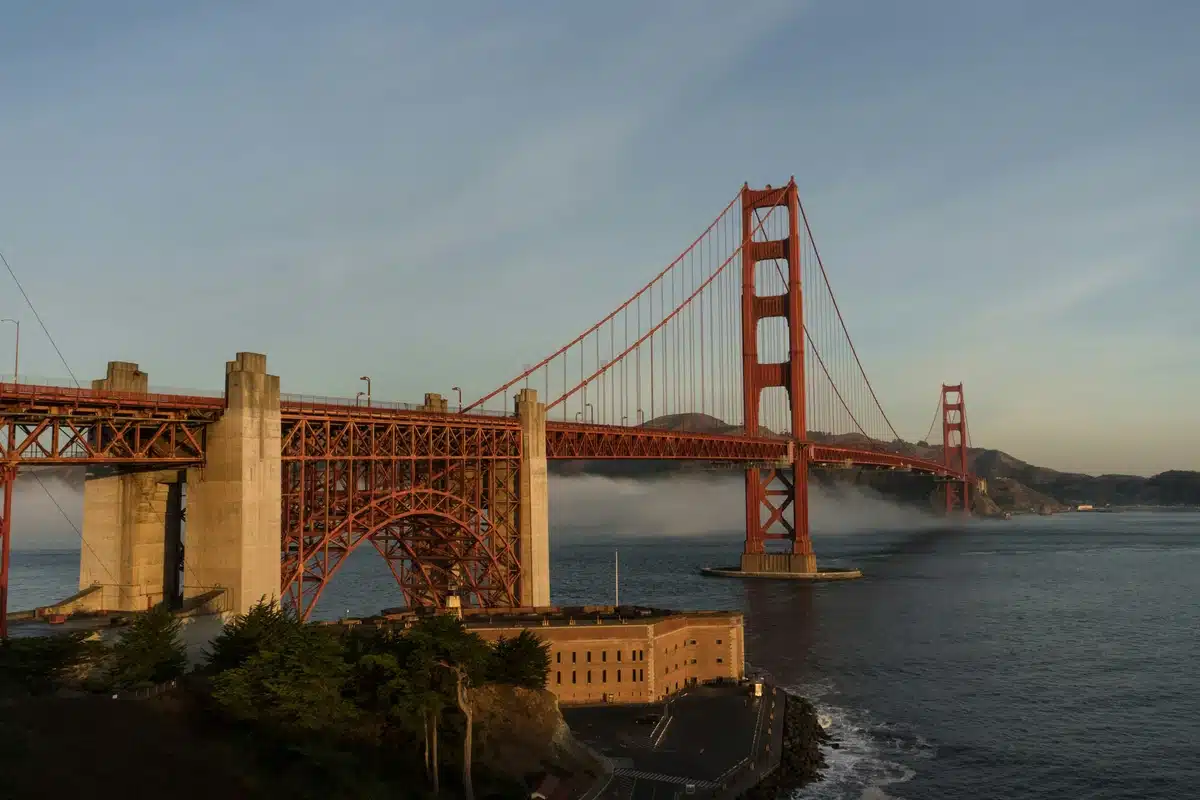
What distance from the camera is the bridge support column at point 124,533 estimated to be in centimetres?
4869

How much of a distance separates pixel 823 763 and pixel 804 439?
270ft

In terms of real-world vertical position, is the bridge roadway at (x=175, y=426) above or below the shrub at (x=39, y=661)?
above

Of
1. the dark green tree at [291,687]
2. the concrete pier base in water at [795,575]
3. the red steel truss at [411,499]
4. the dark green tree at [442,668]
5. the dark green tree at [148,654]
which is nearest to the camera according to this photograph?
the dark green tree at [291,687]

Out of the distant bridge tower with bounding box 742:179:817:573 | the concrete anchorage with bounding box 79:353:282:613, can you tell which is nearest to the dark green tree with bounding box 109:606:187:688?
the concrete anchorage with bounding box 79:353:282:613

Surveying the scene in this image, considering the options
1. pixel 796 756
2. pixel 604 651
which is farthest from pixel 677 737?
pixel 604 651

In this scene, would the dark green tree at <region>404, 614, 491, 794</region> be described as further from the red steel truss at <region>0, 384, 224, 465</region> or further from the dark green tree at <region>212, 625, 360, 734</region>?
the red steel truss at <region>0, 384, 224, 465</region>

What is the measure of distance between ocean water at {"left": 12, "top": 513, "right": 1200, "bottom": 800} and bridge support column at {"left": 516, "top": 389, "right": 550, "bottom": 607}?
16.2 metres

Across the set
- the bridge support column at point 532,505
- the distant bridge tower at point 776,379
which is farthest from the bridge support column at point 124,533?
the distant bridge tower at point 776,379

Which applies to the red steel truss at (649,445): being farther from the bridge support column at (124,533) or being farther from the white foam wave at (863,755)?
the bridge support column at (124,533)

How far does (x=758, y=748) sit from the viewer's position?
157 feet

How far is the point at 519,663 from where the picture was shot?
46.2m

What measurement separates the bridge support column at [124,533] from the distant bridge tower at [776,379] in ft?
278

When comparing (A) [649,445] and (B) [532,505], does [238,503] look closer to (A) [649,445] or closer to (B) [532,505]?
(B) [532,505]

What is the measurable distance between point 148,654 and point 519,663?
15.4 meters
